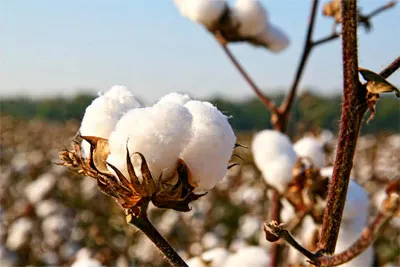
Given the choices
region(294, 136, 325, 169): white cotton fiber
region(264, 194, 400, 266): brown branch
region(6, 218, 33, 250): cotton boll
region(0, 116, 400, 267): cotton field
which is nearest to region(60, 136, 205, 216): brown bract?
region(264, 194, 400, 266): brown branch


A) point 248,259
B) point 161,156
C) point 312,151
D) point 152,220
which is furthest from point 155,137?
point 152,220

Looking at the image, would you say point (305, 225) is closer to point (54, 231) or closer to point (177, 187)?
point (177, 187)

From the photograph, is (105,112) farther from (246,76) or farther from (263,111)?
(263,111)

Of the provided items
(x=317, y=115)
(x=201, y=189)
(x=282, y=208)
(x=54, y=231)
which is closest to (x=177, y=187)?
(x=201, y=189)

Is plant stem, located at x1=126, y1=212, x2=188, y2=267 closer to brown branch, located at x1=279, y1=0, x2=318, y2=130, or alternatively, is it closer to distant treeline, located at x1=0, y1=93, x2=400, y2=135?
distant treeline, located at x1=0, y1=93, x2=400, y2=135

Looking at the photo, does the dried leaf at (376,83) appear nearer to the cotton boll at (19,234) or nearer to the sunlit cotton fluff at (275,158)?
the sunlit cotton fluff at (275,158)
